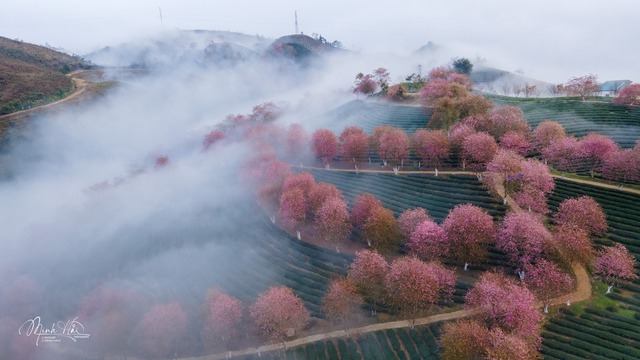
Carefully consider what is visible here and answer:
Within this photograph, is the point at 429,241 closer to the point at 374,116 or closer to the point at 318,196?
the point at 318,196

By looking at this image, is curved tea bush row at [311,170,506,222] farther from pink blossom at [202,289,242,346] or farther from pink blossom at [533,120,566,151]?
pink blossom at [202,289,242,346]

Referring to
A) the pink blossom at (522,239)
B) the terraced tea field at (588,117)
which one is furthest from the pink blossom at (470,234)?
the terraced tea field at (588,117)

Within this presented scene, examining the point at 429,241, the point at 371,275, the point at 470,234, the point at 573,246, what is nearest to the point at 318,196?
the point at 371,275

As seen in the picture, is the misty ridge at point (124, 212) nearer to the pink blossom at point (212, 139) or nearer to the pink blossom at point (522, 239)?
the pink blossom at point (212, 139)

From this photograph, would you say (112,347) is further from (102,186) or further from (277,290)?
(102,186)

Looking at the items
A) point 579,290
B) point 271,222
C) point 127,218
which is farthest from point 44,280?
point 579,290
